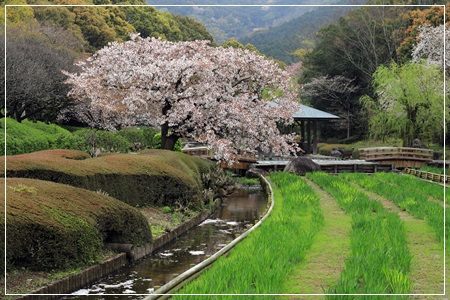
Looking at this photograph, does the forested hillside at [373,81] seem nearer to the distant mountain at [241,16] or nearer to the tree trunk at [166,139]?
the distant mountain at [241,16]

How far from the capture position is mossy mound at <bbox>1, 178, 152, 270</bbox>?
21.1 feet

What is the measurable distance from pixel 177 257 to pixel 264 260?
10.1ft

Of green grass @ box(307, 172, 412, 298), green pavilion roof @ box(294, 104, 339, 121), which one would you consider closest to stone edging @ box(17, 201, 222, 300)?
green grass @ box(307, 172, 412, 298)

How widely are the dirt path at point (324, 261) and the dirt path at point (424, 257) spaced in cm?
85

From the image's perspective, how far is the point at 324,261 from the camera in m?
7.17

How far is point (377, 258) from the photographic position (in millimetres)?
6078

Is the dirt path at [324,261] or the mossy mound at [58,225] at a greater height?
the mossy mound at [58,225]

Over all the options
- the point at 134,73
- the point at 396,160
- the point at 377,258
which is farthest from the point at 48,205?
the point at 396,160

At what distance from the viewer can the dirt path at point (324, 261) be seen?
19.3 ft

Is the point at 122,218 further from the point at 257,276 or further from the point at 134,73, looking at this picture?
the point at 134,73

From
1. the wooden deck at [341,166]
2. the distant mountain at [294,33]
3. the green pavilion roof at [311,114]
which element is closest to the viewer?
the distant mountain at [294,33]

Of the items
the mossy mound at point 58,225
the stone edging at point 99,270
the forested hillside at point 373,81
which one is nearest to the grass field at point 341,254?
the stone edging at point 99,270

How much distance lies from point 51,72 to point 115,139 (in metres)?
6.19

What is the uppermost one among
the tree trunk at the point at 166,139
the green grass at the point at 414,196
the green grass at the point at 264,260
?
the tree trunk at the point at 166,139
